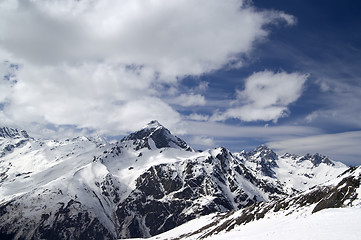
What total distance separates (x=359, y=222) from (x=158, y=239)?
161561 millimetres

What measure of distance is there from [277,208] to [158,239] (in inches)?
4458

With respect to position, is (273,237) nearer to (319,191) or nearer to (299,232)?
(299,232)

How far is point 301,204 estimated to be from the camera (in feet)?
230

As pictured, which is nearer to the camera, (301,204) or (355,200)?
(355,200)

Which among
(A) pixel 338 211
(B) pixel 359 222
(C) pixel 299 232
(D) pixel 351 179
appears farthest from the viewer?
(D) pixel 351 179

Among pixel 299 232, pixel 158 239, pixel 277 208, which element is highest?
pixel 299 232

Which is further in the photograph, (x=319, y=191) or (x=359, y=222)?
(x=319, y=191)

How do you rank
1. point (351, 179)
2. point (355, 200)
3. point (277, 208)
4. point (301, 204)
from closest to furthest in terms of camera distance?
point (355, 200), point (351, 179), point (301, 204), point (277, 208)

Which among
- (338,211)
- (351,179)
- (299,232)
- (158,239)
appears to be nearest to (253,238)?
(299,232)

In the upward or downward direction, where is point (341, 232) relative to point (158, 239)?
upward

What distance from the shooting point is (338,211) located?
34.0 meters

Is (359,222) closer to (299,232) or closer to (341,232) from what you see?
(341,232)

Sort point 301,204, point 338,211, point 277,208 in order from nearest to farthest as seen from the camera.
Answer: point 338,211
point 301,204
point 277,208

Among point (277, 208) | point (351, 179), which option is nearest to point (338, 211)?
point (351, 179)
